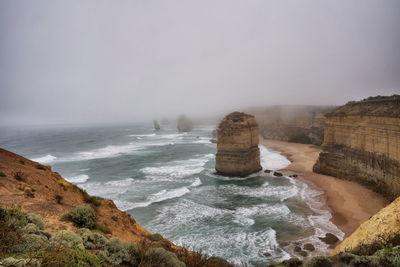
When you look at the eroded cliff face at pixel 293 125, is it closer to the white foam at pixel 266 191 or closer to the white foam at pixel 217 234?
the white foam at pixel 266 191

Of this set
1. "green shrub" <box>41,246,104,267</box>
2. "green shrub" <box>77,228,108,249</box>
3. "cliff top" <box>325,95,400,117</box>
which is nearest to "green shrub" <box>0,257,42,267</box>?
"green shrub" <box>41,246,104,267</box>

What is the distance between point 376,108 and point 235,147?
1627 cm

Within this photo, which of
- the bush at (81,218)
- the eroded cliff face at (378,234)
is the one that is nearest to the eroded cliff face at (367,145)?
the eroded cliff face at (378,234)

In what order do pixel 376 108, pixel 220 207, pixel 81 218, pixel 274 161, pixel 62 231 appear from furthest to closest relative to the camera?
pixel 274 161 → pixel 376 108 → pixel 220 207 → pixel 81 218 → pixel 62 231

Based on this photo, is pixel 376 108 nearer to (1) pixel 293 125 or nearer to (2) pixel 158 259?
(2) pixel 158 259

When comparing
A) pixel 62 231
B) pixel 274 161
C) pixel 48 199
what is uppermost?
pixel 62 231

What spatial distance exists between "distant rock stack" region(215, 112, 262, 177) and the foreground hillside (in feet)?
70.9

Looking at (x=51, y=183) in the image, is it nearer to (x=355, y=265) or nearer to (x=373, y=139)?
(x=355, y=265)

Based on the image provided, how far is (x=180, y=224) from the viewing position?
1775cm

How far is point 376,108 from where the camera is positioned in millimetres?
23234

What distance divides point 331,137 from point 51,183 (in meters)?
32.2

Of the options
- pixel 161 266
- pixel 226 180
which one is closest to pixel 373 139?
pixel 226 180

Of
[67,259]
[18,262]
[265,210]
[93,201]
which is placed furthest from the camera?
[265,210]

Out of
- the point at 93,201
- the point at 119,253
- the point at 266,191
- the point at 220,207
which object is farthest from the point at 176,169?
the point at 119,253
